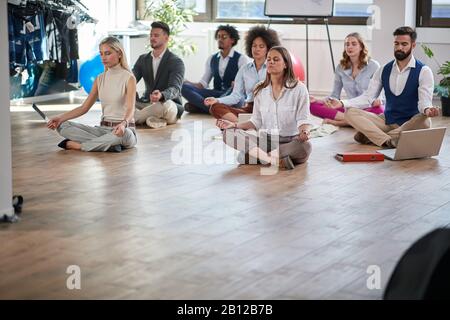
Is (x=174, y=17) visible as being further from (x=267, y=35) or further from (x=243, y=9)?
(x=267, y=35)

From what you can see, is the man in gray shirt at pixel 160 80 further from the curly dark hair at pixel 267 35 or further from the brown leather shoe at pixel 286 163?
the brown leather shoe at pixel 286 163

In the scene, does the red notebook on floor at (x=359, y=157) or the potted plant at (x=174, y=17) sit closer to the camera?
the red notebook on floor at (x=359, y=157)

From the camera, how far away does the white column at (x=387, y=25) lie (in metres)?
9.66

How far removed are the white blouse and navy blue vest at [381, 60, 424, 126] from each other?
1.09m

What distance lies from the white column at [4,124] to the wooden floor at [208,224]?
134mm

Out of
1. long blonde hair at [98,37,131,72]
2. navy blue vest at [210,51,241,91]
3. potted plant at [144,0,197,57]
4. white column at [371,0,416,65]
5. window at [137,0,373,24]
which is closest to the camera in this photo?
long blonde hair at [98,37,131,72]

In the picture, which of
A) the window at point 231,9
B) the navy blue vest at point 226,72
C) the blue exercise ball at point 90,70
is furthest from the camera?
the window at point 231,9

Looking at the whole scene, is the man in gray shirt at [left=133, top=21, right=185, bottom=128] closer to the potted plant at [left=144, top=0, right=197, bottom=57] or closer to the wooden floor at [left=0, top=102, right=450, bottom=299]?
the wooden floor at [left=0, top=102, right=450, bottom=299]

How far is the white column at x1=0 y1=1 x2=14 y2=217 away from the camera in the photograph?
14.1 feet

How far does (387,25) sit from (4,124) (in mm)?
6153

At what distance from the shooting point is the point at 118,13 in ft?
36.0

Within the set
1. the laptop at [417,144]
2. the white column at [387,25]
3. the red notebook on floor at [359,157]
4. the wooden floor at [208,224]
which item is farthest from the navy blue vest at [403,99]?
the white column at [387,25]

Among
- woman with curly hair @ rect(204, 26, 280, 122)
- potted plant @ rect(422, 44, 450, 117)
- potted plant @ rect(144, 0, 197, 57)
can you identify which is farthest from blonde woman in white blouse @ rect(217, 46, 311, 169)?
potted plant @ rect(144, 0, 197, 57)
